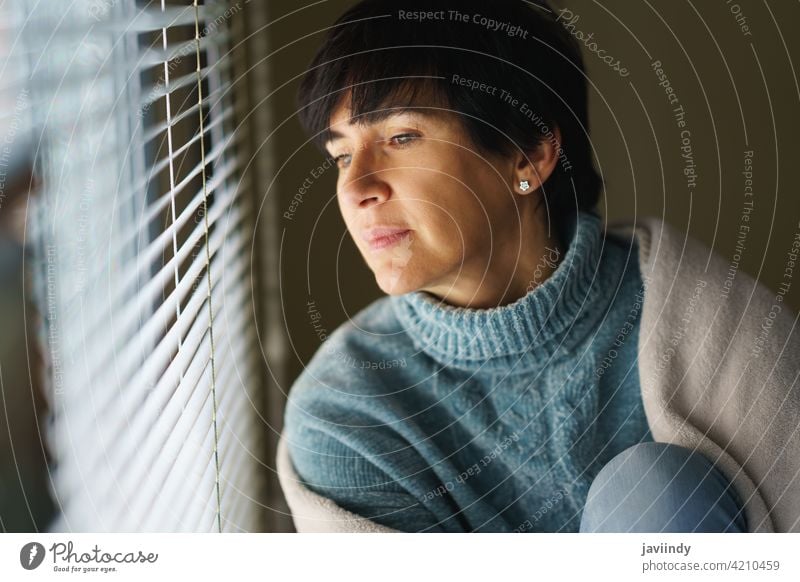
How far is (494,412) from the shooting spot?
0.54 meters

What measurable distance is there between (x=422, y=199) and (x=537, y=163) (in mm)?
83

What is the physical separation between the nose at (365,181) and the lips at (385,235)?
0.05 ft

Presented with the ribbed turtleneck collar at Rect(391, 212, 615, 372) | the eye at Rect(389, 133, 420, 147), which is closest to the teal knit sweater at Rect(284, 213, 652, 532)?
the ribbed turtleneck collar at Rect(391, 212, 615, 372)

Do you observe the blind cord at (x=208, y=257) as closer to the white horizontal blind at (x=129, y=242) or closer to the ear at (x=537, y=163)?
the white horizontal blind at (x=129, y=242)

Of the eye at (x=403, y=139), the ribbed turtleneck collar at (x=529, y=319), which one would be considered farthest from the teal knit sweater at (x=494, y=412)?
the eye at (x=403, y=139)

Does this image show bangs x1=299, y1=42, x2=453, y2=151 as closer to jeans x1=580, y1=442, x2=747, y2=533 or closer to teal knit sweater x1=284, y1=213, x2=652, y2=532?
teal knit sweater x1=284, y1=213, x2=652, y2=532

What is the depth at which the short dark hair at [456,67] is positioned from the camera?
1.57ft

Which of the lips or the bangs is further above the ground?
the bangs

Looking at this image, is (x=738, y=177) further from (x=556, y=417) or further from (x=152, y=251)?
(x=152, y=251)

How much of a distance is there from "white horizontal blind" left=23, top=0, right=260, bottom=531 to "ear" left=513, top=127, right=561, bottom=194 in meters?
0.19

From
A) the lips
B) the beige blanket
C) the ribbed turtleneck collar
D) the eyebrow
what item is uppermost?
the eyebrow

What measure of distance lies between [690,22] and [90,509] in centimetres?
49

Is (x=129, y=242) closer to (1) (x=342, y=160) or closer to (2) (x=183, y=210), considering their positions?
(2) (x=183, y=210)

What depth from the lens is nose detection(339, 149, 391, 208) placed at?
0.49 meters
